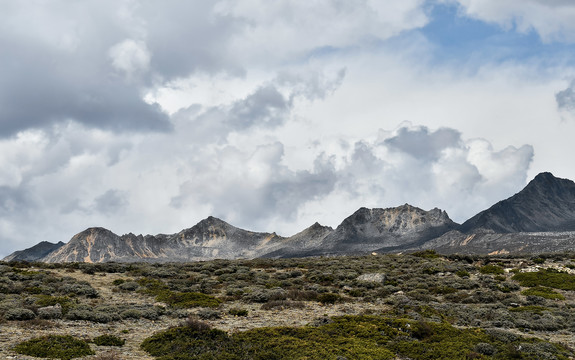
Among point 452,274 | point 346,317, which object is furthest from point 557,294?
point 346,317

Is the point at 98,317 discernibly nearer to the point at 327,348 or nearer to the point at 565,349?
the point at 327,348

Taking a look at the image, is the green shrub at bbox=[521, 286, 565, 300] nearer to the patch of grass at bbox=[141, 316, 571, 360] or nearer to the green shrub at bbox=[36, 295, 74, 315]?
the patch of grass at bbox=[141, 316, 571, 360]

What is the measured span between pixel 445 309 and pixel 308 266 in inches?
1077

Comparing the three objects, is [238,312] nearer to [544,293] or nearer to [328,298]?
[328,298]

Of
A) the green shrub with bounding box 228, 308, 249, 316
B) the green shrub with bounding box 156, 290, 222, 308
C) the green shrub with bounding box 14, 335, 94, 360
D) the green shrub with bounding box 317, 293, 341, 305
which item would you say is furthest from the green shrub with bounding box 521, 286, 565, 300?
the green shrub with bounding box 14, 335, 94, 360

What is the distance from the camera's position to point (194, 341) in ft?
72.3

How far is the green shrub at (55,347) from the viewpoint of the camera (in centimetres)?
2011

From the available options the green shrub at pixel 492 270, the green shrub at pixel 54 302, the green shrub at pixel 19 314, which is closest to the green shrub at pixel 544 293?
the green shrub at pixel 492 270

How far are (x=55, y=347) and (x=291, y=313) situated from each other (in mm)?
14974

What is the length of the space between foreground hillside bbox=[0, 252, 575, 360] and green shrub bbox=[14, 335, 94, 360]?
0.08 m

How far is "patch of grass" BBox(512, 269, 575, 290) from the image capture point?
4405 cm

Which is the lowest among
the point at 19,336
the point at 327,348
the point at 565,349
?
the point at 565,349

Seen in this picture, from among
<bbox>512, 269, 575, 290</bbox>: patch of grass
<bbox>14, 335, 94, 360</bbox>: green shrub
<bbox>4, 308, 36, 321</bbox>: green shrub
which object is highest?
<bbox>4, 308, 36, 321</bbox>: green shrub

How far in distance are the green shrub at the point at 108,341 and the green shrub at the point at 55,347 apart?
72cm
